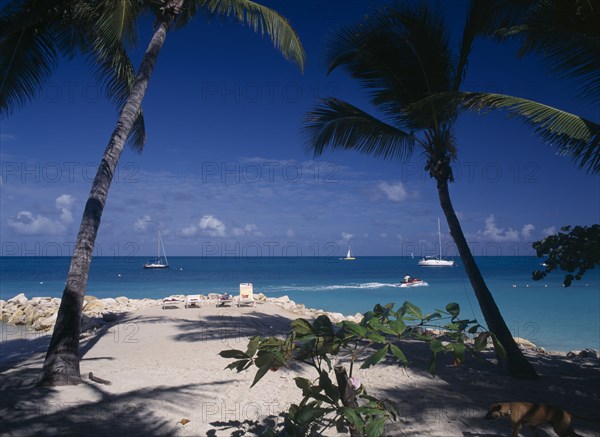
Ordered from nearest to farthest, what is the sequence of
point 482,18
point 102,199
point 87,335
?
point 102,199 → point 482,18 → point 87,335

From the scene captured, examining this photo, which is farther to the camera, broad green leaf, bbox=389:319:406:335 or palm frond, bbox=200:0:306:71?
palm frond, bbox=200:0:306:71

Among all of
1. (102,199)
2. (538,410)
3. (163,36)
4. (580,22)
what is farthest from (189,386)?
(580,22)

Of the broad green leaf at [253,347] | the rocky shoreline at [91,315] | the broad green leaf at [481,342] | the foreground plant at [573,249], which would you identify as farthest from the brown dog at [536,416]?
the rocky shoreline at [91,315]

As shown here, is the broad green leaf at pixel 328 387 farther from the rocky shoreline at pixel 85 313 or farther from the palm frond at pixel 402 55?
the rocky shoreline at pixel 85 313

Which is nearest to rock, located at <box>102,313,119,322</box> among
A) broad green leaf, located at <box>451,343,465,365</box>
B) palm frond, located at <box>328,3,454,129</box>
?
palm frond, located at <box>328,3,454,129</box>

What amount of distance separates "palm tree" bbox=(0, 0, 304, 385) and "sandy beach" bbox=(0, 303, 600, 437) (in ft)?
2.15

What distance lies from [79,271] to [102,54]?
5280 millimetres

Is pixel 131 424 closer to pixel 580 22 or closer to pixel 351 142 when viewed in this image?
pixel 351 142

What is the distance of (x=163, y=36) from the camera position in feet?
25.4

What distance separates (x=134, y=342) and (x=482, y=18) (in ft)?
29.4

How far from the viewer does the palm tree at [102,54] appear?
17.6 feet

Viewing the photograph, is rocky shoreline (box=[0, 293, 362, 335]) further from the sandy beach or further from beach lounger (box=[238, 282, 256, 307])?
the sandy beach

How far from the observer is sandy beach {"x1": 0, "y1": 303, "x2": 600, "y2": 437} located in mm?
4148

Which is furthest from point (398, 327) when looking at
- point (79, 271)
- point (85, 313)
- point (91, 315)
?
point (85, 313)
